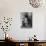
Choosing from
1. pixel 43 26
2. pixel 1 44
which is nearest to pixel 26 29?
pixel 43 26

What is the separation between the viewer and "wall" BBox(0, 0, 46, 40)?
359cm

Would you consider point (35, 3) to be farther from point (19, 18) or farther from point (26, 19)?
point (19, 18)

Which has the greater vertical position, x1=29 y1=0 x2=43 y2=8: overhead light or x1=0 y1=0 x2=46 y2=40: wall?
x1=29 y1=0 x2=43 y2=8: overhead light

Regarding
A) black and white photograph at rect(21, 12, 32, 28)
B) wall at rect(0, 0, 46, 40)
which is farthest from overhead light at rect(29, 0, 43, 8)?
black and white photograph at rect(21, 12, 32, 28)

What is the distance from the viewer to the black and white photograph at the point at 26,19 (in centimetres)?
363

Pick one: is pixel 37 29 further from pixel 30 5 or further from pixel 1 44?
pixel 1 44

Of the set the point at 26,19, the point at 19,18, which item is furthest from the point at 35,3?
the point at 19,18

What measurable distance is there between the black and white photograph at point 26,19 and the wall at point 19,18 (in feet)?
0.29

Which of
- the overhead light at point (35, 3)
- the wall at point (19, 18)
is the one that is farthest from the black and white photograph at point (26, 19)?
the overhead light at point (35, 3)

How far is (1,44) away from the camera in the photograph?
10.8ft

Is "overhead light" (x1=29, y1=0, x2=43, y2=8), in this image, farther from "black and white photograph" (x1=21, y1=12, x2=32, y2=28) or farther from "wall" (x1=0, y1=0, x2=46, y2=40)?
"black and white photograph" (x1=21, y1=12, x2=32, y2=28)

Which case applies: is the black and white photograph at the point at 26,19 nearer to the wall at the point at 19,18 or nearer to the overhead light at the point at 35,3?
the wall at the point at 19,18

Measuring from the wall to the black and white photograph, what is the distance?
9 cm

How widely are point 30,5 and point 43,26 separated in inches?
28.7
